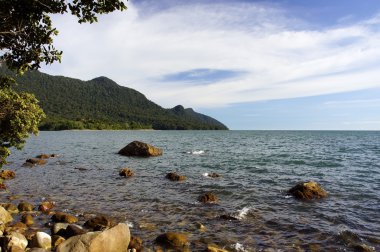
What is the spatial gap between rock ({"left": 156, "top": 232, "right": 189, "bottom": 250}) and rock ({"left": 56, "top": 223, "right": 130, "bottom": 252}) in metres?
2.29

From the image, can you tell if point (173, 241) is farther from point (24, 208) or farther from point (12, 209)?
point (12, 209)

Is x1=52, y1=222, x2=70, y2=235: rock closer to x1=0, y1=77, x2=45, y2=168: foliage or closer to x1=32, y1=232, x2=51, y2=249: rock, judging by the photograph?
x1=32, y1=232, x2=51, y2=249: rock

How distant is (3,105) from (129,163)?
30105mm

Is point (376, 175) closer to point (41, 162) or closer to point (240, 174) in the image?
point (240, 174)

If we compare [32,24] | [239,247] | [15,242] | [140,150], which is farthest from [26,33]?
[140,150]

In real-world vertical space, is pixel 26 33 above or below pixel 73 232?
above

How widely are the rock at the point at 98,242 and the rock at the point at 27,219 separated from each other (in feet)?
20.0

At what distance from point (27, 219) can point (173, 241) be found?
8.24m

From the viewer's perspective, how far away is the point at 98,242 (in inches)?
482

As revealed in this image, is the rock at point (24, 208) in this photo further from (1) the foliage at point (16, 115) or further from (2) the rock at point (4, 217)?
(1) the foliage at point (16, 115)

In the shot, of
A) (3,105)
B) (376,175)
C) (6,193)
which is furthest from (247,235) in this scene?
(376,175)

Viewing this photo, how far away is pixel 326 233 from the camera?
16.7m

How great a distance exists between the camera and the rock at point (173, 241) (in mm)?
14625

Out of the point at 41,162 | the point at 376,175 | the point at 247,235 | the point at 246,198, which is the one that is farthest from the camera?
the point at 41,162
